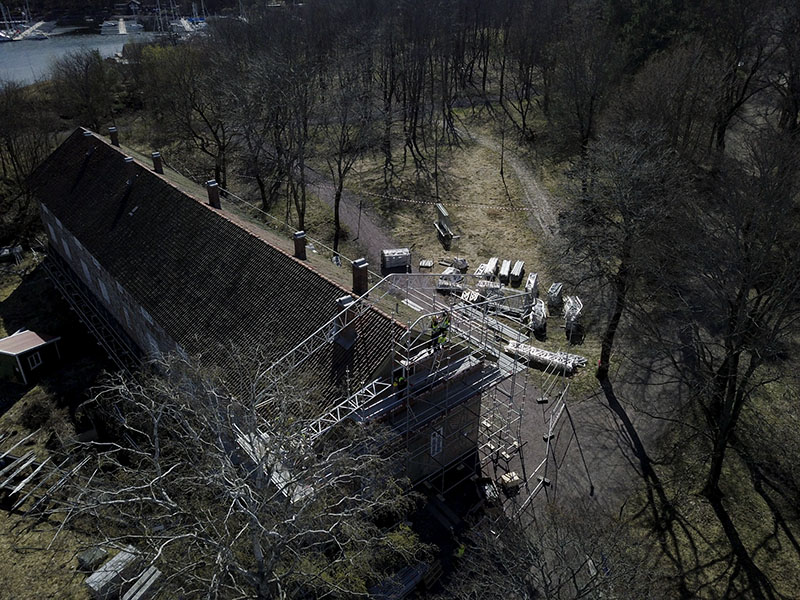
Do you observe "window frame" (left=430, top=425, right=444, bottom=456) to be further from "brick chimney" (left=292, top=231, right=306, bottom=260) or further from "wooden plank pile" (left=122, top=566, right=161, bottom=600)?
"wooden plank pile" (left=122, top=566, right=161, bottom=600)

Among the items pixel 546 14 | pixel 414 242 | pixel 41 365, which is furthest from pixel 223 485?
pixel 546 14

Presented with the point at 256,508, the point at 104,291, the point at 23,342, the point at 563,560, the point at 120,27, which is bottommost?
the point at 23,342

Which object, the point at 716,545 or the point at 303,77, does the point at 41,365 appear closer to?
the point at 303,77

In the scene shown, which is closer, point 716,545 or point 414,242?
point 716,545

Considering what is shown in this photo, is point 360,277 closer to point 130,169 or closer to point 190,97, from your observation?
point 130,169

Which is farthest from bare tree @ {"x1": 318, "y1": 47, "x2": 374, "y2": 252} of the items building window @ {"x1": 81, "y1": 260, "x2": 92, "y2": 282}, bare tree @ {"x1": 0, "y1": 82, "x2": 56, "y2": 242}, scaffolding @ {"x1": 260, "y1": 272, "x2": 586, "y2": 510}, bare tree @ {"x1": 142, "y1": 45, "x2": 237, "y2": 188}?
bare tree @ {"x1": 0, "y1": 82, "x2": 56, "y2": 242}

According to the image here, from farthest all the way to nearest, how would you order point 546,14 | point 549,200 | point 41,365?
point 546,14, point 549,200, point 41,365

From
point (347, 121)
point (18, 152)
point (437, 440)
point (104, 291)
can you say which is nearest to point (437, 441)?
point (437, 440)
